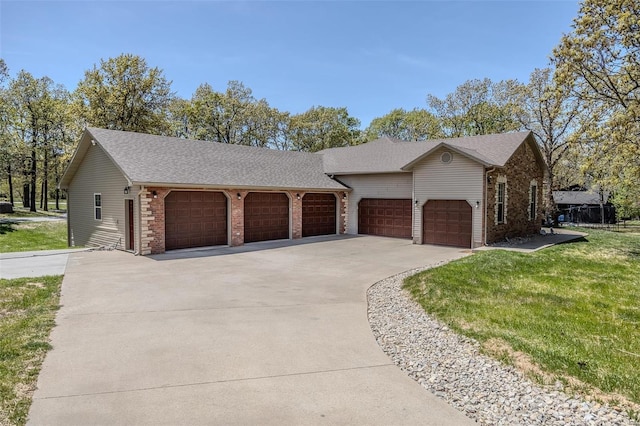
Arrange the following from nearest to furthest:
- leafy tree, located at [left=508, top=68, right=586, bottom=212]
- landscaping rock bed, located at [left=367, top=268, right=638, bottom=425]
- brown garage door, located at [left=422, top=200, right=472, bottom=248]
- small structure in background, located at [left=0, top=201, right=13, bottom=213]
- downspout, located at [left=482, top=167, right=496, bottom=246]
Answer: landscaping rock bed, located at [left=367, top=268, right=638, bottom=425], downspout, located at [left=482, top=167, right=496, bottom=246], brown garage door, located at [left=422, top=200, right=472, bottom=248], leafy tree, located at [left=508, top=68, right=586, bottom=212], small structure in background, located at [left=0, top=201, right=13, bottom=213]

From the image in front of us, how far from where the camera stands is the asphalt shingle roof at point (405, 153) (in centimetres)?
1611

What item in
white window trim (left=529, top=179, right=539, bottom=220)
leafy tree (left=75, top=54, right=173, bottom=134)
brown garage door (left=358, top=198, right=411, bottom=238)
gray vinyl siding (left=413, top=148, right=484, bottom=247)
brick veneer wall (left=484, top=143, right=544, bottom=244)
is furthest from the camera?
leafy tree (left=75, top=54, right=173, bottom=134)

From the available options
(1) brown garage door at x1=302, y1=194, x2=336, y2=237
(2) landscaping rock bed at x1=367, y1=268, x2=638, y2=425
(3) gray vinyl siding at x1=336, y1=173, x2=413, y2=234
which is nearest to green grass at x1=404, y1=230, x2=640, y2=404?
(2) landscaping rock bed at x1=367, y1=268, x2=638, y2=425

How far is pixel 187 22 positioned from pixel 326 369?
1395 cm

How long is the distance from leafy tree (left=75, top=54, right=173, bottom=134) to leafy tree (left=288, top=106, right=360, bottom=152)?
15.5 metres

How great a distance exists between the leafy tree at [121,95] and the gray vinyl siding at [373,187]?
19733mm

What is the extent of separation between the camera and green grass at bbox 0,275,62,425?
12.2ft

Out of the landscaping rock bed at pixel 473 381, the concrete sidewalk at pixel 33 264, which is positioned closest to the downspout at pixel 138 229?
the concrete sidewalk at pixel 33 264

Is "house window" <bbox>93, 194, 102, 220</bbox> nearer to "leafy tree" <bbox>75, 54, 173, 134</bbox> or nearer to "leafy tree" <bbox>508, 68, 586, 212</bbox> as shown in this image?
"leafy tree" <bbox>75, 54, 173, 134</bbox>

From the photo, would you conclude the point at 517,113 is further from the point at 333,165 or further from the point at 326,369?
the point at 326,369

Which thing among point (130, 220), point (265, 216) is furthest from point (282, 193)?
point (130, 220)

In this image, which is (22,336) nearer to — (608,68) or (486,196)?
(486,196)

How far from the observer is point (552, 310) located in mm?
6730

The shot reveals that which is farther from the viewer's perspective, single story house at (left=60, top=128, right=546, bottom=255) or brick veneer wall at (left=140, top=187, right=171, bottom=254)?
single story house at (left=60, top=128, right=546, bottom=255)
